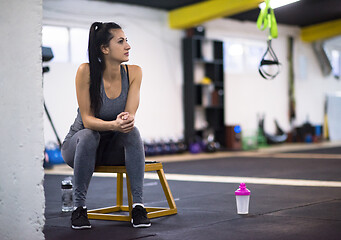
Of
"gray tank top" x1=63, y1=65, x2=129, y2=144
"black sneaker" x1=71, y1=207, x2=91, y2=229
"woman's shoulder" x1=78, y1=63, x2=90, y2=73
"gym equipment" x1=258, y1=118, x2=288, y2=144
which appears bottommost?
"black sneaker" x1=71, y1=207, x2=91, y2=229

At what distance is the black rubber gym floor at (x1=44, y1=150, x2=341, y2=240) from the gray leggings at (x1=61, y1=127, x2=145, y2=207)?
0.20 metres

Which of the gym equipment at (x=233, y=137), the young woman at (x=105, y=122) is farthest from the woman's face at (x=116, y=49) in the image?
the gym equipment at (x=233, y=137)

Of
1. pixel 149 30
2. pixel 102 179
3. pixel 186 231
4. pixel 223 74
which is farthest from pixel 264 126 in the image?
pixel 186 231

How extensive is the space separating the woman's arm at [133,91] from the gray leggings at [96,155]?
15 cm

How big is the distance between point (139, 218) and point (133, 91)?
0.65 meters

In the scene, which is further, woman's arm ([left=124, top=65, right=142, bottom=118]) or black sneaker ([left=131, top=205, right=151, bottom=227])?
woman's arm ([left=124, top=65, right=142, bottom=118])

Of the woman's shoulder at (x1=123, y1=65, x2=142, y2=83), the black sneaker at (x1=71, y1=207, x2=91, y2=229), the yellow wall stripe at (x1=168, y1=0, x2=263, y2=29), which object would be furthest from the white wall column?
the yellow wall stripe at (x1=168, y1=0, x2=263, y2=29)

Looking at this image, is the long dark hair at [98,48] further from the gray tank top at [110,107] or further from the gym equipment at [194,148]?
the gym equipment at [194,148]

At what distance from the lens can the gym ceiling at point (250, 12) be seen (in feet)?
27.0

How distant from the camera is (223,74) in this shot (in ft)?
31.5

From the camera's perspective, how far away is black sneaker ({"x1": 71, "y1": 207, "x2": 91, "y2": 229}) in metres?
2.50

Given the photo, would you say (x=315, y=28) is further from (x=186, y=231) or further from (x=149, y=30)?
(x=186, y=231)

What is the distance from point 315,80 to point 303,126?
4.59 feet

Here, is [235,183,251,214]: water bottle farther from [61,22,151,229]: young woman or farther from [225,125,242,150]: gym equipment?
[225,125,242,150]: gym equipment
